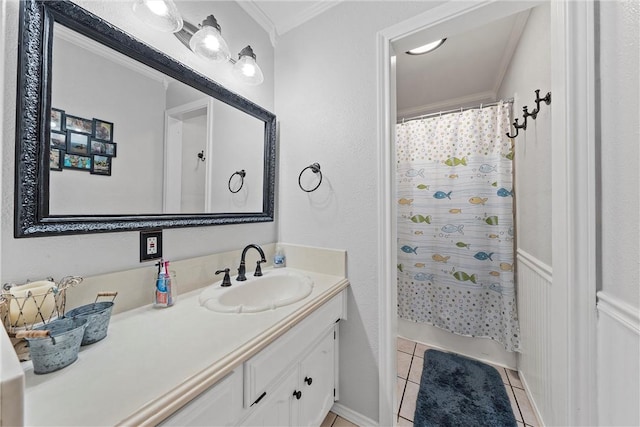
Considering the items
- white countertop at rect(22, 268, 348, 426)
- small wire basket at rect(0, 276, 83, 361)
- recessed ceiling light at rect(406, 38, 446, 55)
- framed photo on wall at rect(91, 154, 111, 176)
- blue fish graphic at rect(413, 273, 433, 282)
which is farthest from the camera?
blue fish graphic at rect(413, 273, 433, 282)

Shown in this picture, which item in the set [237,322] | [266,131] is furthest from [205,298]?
[266,131]

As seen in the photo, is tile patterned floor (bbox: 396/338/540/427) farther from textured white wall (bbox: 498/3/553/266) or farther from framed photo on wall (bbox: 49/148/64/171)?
framed photo on wall (bbox: 49/148/64/171)

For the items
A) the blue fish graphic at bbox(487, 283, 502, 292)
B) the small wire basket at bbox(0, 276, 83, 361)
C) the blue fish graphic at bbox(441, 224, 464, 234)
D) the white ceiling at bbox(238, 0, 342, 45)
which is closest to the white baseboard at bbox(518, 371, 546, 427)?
the blue fish graphic at bbox(487, 283, 502, 292)

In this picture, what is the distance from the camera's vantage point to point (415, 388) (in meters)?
→ 1.54

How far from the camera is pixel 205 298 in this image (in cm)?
94

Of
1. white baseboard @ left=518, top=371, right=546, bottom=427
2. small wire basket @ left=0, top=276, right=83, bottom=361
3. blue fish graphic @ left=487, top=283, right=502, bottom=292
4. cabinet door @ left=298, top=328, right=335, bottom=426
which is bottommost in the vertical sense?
white baseboard @ left=518, top=371, right=546, bottom=427

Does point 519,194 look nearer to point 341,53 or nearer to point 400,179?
point 400,179

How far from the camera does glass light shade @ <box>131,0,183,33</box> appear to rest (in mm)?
861

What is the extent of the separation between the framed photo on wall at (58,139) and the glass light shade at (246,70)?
2.64 ft

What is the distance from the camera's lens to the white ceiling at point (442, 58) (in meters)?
1.39

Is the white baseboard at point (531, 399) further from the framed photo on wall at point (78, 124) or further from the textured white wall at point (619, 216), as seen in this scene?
the framed photo on wall at point (78, 124)

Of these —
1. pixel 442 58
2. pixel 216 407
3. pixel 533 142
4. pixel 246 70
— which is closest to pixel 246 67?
pixel 246 70

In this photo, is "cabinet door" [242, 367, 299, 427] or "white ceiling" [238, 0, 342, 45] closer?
"cabinet door" [242, 367, 299, 427]

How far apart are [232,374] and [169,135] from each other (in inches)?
37.5
